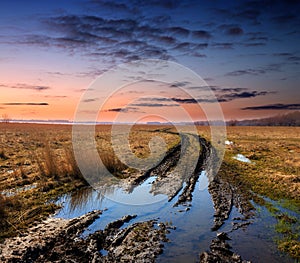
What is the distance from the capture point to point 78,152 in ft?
46.5

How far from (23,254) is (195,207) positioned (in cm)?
546

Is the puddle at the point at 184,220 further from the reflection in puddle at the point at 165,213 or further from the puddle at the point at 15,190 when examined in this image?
the puddle at the point at 15,190

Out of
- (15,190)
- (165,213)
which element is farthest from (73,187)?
(165,213)

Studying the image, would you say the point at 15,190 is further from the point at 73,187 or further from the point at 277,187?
the point at 277,187

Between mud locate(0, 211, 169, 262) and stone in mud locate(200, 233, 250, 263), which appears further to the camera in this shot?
mud locate(0, 211, 169, 262)

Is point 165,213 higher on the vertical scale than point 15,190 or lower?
lower

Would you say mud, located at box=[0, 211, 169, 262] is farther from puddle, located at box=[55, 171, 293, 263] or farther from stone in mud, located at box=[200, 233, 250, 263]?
stone in mud, located at box=[200, 233, 250, 263]

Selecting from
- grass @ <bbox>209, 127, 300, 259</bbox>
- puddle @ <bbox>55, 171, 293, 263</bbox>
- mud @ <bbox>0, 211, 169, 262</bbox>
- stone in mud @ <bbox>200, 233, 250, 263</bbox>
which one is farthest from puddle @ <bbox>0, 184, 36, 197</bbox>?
grass @ <bbox>209, 127, 300, 259</bbox>

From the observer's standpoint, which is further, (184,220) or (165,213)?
(165,213)

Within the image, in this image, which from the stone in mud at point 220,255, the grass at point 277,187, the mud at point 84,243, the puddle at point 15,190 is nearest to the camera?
the stone in mud at point 220,255

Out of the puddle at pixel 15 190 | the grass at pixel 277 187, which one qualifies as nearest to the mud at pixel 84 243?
the grass at pixel 277 187

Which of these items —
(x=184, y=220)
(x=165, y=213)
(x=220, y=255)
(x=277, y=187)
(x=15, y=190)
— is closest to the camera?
(x=220, y=255)

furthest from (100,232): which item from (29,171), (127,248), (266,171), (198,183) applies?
(266,171)

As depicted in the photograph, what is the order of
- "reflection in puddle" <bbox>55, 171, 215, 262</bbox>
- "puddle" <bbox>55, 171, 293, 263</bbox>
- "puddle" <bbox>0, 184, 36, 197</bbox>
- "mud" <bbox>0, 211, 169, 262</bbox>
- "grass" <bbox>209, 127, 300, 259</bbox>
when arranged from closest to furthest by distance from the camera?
"mud" <bbox>0, 211, 169, 262</bbox> < "puddle" <bbox>55, 171, 293, 263</bbox> < "reflection in puddle" <bbox>55, 171, 215, 262</bbox> < "grass" <bbox>209, 127, 300, 259</bbox> < "puddle" <bbox>0, 184, 36, 197</bbox>
